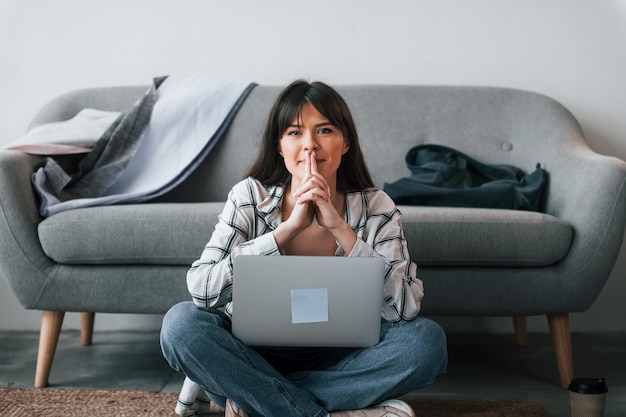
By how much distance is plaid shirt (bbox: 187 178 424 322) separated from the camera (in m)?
1.62

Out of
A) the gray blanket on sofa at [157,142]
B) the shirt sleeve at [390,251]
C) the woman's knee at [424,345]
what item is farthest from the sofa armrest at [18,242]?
the woman's knee at [424,345]

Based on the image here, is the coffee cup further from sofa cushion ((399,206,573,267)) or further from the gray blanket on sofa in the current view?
the gray blanket on sofa

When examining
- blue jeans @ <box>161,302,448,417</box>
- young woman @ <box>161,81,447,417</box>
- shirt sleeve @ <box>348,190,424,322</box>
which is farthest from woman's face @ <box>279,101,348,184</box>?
blue jeans @ <box>161,302,448,417</box>

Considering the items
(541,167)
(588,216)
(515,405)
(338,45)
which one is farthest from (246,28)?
(515,405)

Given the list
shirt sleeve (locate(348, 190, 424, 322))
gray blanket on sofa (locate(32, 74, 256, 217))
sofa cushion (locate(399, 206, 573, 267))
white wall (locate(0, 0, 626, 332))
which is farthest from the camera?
white wall (locate(0, 0, 626, 332))

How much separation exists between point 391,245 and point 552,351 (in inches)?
46.2

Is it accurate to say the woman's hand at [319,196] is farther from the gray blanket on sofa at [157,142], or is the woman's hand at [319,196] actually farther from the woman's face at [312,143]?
the gray blanket on sofa at [157,142]

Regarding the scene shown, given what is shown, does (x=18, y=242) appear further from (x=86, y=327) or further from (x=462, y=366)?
(x=462, y=366)

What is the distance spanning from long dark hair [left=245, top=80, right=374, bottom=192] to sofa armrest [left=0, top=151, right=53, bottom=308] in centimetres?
73

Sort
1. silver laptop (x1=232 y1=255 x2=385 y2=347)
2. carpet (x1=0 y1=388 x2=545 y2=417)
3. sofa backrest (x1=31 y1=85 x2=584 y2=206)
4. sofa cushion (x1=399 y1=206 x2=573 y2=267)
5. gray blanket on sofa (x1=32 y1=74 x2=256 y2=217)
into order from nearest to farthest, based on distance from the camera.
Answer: silver laptop (x1=232 y1=255 x2=385 y2=347), carpet (x1=0 y1=388 x2=545 y2=417), sofa cushion (x1=399 y1=206 x2=573 y2=267), gray blanket on sofa (x1=32 y1=74 x2=256 y2=217), sofa backrest (x1=31 y1=85 x2=584 y2=206)

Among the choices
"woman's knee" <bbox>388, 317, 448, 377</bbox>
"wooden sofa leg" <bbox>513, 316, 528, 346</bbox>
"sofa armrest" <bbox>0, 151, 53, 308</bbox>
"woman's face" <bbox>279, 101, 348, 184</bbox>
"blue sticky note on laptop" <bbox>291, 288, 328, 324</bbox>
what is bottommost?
"wooden sofa leg" <bbox>513, 316, 528, 346</bbox>

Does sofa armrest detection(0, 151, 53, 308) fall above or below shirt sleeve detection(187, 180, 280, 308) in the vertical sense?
below

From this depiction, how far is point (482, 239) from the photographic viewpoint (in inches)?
84.7

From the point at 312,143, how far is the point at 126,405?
836mm
